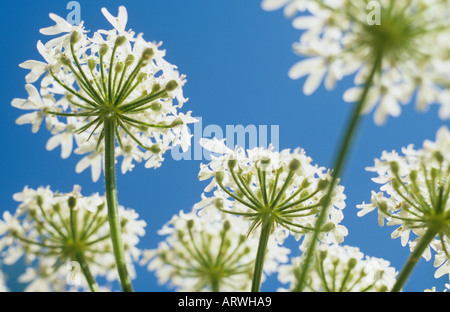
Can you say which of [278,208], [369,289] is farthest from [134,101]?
[369,289]

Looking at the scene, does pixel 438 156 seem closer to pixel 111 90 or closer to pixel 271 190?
pixel 271 190

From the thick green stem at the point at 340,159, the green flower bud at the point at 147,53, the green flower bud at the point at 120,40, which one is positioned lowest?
the thick green stem at the point at 340,159

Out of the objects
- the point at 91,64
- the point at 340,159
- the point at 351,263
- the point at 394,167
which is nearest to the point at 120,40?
the point at 91,64

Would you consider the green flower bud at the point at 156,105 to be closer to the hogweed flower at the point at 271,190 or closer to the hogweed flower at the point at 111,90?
the hogweed flower at the point at 111,90

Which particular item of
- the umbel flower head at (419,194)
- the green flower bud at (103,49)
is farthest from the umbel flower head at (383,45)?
the green flower bud at (103,49)

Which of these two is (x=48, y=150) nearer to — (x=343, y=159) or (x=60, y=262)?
(x=60, y=262)

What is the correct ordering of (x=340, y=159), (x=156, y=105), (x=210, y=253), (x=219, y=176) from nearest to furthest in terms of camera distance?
(x=340, y=159) < (x=219, y=176) < (x=156, y=105) < (x=210, y=253)
